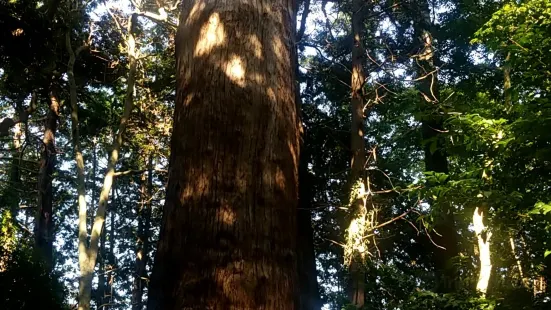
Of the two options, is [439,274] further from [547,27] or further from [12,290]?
[12,290]

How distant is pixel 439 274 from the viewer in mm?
9680

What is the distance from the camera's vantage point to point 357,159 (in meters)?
8.66

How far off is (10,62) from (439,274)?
11331mm

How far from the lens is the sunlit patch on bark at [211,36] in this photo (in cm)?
184

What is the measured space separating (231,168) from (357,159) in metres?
7.25

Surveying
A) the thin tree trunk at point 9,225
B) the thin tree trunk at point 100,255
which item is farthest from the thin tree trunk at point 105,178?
the thin tree trunk at point 100,255

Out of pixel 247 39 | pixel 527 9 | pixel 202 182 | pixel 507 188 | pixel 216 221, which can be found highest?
pixel 527 9

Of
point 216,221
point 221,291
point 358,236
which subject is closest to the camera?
point 221,291

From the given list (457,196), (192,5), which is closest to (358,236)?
(457,196)

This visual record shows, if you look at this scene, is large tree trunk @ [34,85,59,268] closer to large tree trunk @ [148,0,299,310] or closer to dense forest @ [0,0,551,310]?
dense forest @ [0,0,551,310]

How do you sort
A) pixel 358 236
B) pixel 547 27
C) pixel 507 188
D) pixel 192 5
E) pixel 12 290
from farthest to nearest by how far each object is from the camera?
pixel 12 290 → pixel 358 236 → pixel 507 188 → pixel 547 27 → pixel 192 5

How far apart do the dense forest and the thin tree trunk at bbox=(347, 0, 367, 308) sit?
0.04 meters

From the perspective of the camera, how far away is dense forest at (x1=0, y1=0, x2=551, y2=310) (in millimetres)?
1562

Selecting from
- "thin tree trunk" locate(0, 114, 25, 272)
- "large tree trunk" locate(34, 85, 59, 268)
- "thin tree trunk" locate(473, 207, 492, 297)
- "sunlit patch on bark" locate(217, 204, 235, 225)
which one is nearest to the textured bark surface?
"thin tree trunk" locate(473, 207, 492, 297)
